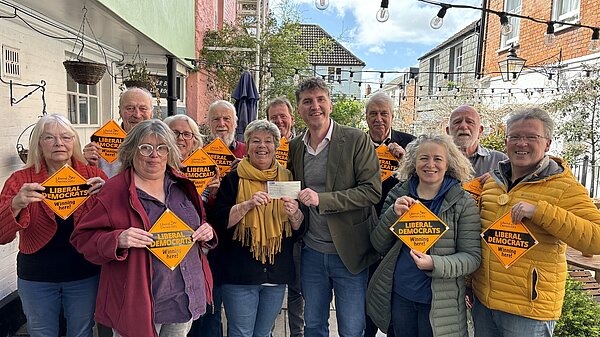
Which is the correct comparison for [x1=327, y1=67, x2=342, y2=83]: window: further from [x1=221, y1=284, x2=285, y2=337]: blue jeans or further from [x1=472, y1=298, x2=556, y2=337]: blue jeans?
[x1=472, y1=298, x2=556, y2=337]: blue jeans

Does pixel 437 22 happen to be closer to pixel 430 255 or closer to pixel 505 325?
pixel 430 255

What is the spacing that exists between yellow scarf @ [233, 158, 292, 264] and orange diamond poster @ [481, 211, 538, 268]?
120 centimetres

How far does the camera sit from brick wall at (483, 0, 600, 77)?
27.5 ft

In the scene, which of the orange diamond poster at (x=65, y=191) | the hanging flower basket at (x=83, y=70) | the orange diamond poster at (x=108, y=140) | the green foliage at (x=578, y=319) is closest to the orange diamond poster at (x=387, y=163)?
the green foliage at (x=578, y=319)

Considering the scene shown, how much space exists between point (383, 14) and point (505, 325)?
15.6ft


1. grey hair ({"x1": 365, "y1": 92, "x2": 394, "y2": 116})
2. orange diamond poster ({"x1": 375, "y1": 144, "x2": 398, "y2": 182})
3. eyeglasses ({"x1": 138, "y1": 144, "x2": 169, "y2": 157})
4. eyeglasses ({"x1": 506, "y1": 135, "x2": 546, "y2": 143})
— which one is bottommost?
orange diamond poster ({"x1": 375, "y1": 144, "x2": 398, "y2": 182})

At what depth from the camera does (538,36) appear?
407 inches

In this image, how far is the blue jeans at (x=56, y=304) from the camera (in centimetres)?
233

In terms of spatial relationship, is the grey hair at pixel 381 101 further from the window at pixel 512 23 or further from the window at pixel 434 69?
the window at pixel 434 69

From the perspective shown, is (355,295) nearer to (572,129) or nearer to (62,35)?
(62,35)

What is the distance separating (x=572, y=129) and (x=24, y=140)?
336 inches

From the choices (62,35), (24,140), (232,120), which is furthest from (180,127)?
(62,35)

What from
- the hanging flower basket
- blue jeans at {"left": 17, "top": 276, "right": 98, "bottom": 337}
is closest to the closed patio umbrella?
the hanging flower basket

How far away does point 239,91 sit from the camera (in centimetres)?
524
